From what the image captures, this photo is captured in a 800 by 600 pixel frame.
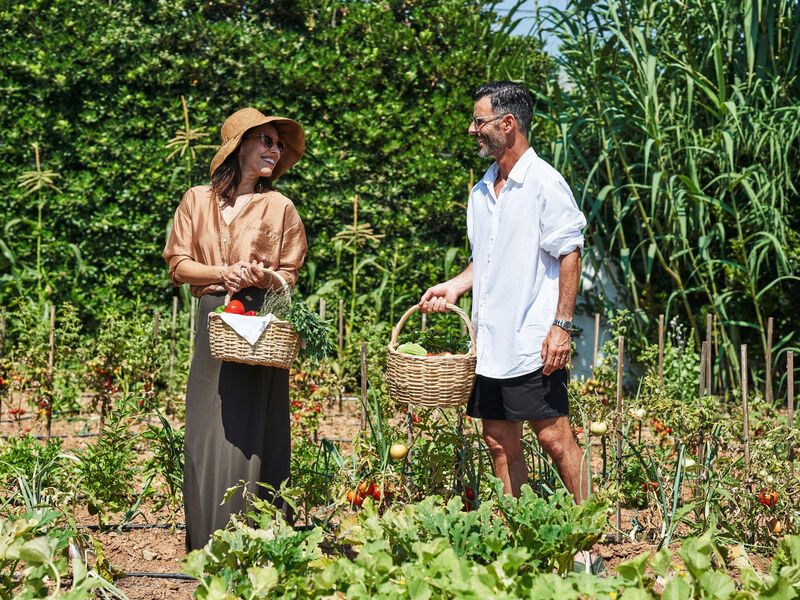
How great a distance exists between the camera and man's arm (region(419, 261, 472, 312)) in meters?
2.99

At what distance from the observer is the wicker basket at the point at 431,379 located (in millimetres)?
2762

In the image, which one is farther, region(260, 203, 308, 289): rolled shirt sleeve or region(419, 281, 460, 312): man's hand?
region(260, 203, 308, 289): rolled shirt sleeve

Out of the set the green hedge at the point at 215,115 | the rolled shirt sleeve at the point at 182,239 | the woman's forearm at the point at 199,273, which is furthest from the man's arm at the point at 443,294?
the green hedge at the point at 215,115

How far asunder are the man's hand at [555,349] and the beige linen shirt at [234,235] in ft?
3.07

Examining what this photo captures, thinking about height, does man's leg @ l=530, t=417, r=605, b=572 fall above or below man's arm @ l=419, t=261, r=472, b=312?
below

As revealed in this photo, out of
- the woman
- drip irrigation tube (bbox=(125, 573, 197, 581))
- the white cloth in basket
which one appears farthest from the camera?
the woman

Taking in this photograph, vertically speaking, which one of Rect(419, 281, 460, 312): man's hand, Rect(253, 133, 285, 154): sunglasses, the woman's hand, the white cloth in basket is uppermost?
Rect(253, 133, 285, 154): sunglasses

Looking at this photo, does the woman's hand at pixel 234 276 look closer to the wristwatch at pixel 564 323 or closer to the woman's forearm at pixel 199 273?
the woman's forearm at pixel 199 273

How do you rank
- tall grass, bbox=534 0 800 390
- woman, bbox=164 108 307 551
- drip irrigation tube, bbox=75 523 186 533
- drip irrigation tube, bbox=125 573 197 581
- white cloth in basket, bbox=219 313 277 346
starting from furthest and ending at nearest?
tall grass, bbox=534 0 800 390 → drip irrigation tube, bbox=75 523 186 533 → woman, bbox=164 108 307 551 → drip irrigation tube, bbox=125 573 197 581 → white cloth in basket, bbox=219 313 277 346

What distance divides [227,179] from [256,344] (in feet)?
2.32

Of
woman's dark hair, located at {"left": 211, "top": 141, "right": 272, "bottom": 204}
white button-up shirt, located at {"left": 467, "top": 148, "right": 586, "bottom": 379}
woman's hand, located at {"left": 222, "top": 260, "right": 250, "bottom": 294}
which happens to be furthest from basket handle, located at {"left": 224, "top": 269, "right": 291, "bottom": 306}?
white button-up shirt, located at {"left": 467, "top": 148, "right": 586, "bottom": 379}

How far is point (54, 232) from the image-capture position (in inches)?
237

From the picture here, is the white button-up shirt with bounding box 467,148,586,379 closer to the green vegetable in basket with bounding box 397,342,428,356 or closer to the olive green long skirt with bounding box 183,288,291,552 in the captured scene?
the green vegetable in basket with bounding box 397,342,428,356

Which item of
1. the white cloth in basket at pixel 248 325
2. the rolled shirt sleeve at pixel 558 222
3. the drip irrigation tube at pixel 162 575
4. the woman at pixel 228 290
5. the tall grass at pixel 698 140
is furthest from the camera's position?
the tall grass at pixel 698 140
